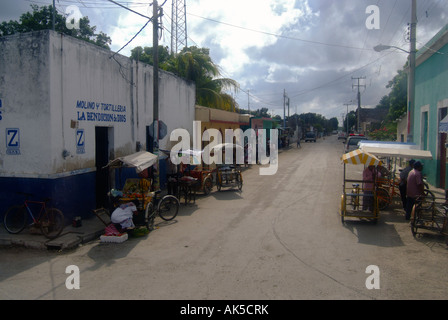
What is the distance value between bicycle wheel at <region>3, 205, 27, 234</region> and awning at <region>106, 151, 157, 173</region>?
89.8 inches

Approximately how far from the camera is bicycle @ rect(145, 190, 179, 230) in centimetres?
984

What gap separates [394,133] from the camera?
34750 millimetres

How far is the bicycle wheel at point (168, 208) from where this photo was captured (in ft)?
35.0

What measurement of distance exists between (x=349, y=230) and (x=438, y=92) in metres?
8.80

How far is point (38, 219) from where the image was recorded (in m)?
8.88

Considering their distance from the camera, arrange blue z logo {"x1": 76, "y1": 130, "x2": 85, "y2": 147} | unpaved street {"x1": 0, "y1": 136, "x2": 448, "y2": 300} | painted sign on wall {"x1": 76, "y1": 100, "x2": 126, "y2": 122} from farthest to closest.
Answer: painted sign on wall {"x1": 76, "y1": 100, "x2": 126, "y2": 122}
blue z logo {"x1": 76, "y1": 130, "x2": 85, "y2": 147}
unpaved street {"x1": 0, "y1": 136, "x2": 448, "y2": 300}

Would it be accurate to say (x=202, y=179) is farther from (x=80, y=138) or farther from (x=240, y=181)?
(x=80, y=138)

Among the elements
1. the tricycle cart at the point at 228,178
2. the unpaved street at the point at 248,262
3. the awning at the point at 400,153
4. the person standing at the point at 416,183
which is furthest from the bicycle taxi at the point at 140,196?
the person standing at the point at 416,183

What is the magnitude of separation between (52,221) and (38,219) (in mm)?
350

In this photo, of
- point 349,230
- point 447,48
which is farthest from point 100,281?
point 447,48

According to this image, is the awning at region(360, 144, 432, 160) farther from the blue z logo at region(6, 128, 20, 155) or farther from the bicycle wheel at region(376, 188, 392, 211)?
the blue z logo at region(6, 128, 20, 155)

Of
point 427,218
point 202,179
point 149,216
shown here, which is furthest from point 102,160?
point 427,218

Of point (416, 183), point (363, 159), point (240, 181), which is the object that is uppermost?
point (363, 159)

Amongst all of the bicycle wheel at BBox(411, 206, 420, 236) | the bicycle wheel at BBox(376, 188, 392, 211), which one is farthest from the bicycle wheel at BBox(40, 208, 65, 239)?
the bicycle wheel at BBox(376, 188, 392, 211)
